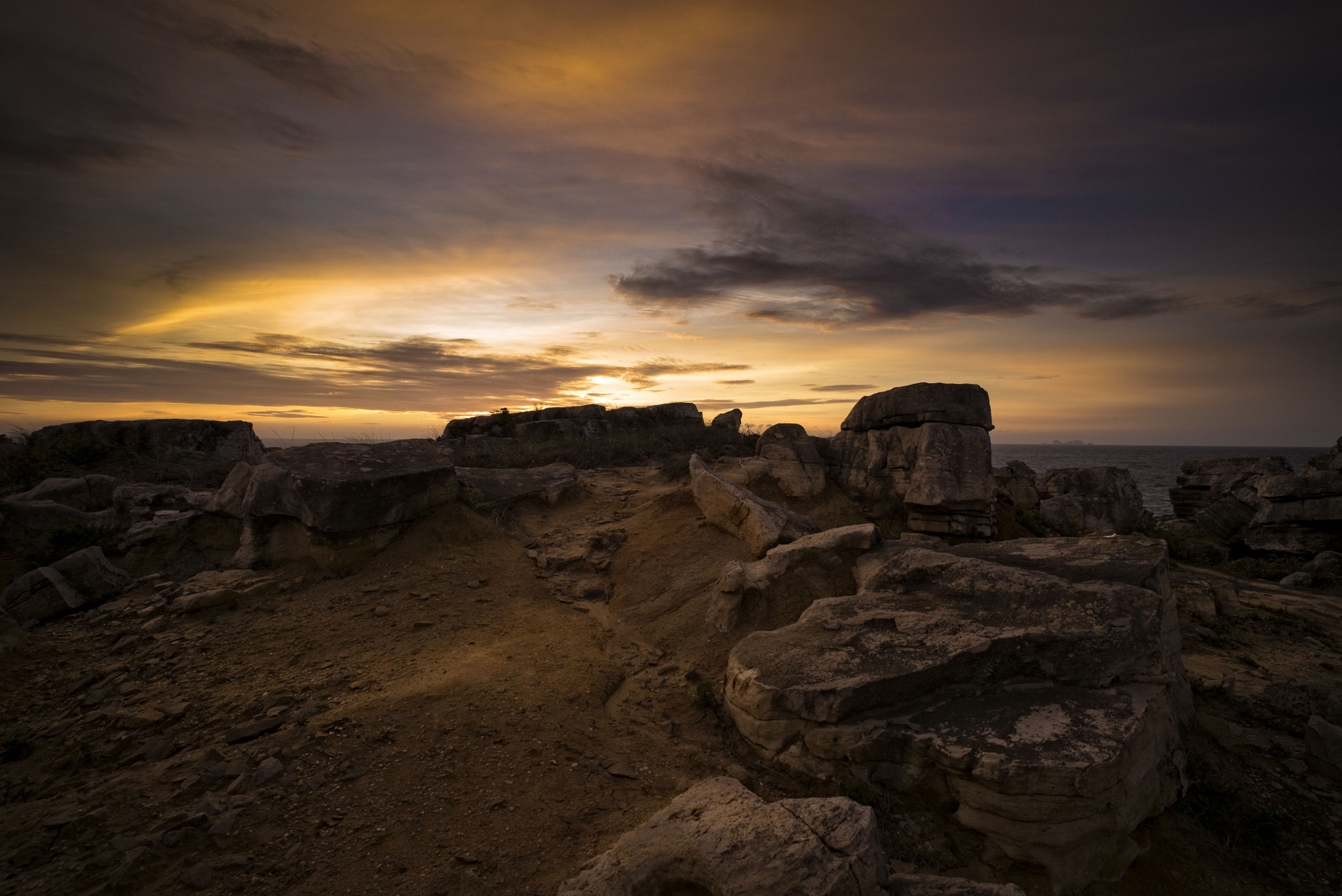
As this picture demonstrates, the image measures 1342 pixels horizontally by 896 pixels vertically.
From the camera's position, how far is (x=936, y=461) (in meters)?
11.1

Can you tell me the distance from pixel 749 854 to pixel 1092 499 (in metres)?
18.6

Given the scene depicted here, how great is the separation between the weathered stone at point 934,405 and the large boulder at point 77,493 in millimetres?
14973

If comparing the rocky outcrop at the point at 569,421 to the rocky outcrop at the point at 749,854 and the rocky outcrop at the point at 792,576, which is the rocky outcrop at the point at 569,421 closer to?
the rocky outcrop at the point at 792,576

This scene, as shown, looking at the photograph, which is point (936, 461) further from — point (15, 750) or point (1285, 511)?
point (15, 750)

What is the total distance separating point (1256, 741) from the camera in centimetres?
517

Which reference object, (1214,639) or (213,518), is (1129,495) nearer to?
(1214,639)

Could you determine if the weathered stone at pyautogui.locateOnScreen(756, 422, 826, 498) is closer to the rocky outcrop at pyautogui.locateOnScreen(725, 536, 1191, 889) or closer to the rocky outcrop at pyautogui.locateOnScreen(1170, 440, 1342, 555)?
the rocky outcrop at pyautogui.locateOnScreen(725, 536, 1191, 889)

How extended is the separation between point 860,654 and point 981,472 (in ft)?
26.4

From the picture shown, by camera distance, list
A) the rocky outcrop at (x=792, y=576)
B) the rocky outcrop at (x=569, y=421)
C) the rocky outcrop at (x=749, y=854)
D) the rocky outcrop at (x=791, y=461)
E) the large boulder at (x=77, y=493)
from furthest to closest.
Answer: the rocky outcrop at (x=569, y=421) < the rocky outcrop at (x=791, y=461) < the large boulder at (x=77, y=493) < the rocky outcrop at (x=792, y=576) < the rocky outcrop at (x=749, y=854)

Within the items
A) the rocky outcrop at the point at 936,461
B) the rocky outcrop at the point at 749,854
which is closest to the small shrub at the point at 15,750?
the rocky outcrop at the point at 749,854

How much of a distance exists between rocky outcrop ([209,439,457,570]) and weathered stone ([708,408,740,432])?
12190 mm

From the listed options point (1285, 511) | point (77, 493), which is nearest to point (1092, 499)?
point (1285, 511)

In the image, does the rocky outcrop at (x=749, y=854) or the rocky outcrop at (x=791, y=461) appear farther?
the rocky outcrop at (x=791, y=461)

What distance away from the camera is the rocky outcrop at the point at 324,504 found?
7.30 m
